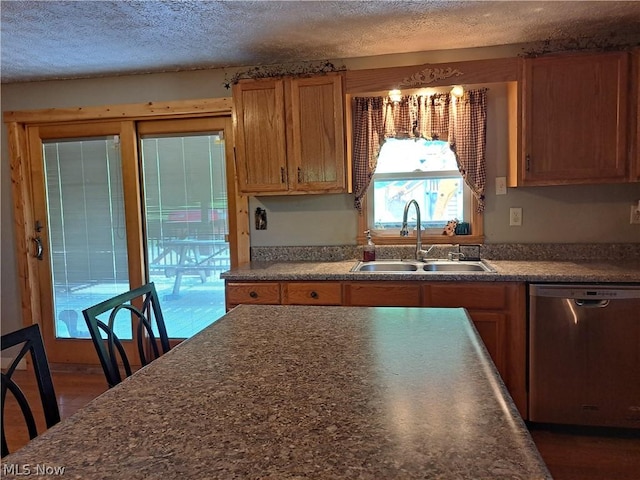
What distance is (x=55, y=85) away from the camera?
3406mm

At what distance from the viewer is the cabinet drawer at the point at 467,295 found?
7.99 ft

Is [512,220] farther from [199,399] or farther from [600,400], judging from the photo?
[199,399]

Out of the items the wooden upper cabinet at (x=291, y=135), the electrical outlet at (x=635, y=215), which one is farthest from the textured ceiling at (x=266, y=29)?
the electrical outlet at (x=635, y=215)

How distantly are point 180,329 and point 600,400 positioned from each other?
2845 mm

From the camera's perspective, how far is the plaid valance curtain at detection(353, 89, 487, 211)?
2.92 m

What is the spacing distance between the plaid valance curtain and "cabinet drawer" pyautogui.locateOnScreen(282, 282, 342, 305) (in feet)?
2.59

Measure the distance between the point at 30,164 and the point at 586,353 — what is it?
4067mm

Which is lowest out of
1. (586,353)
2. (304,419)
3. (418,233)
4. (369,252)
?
(586,353)

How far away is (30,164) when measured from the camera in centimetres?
354

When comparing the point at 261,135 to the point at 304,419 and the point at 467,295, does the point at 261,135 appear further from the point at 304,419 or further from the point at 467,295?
the point at 304,419

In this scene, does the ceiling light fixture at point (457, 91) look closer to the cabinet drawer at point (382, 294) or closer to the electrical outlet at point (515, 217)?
the electrical outlet at point (515, 217)

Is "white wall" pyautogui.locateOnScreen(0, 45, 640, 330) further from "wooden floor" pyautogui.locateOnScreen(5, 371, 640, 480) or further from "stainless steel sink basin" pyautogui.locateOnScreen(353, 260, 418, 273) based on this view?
"wooden floor" pyautogui.locateOnScreen(5, 371, 640, 480)

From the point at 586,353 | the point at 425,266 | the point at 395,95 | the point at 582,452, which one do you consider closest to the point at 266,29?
the point at 395,95

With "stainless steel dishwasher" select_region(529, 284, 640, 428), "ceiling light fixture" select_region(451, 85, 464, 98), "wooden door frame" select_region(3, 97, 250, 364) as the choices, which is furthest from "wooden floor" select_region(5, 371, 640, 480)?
"ceiling light fixture" select_region(451, 85, 464, 98)
